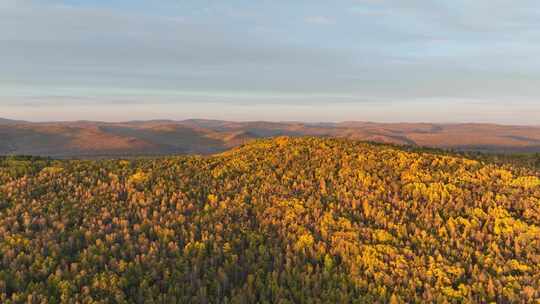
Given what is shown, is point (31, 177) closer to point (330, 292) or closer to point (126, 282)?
point (126, 282)

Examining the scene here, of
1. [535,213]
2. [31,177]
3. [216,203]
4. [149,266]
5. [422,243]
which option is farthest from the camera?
[31,177]

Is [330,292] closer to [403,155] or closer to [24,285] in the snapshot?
[24,285]

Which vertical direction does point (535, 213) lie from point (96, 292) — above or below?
above

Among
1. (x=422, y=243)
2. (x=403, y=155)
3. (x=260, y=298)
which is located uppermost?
(x=403, y=155)

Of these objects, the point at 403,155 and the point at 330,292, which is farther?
the point at 403,155

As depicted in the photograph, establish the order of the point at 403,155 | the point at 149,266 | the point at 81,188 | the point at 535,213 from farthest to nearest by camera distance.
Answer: the point at 403,155 → the point at 81,188 → the point at 535,213 → the point at 149,266

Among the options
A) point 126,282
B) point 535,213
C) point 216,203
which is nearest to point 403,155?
point 535,213

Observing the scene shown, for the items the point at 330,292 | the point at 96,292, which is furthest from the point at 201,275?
the point at 330,292
